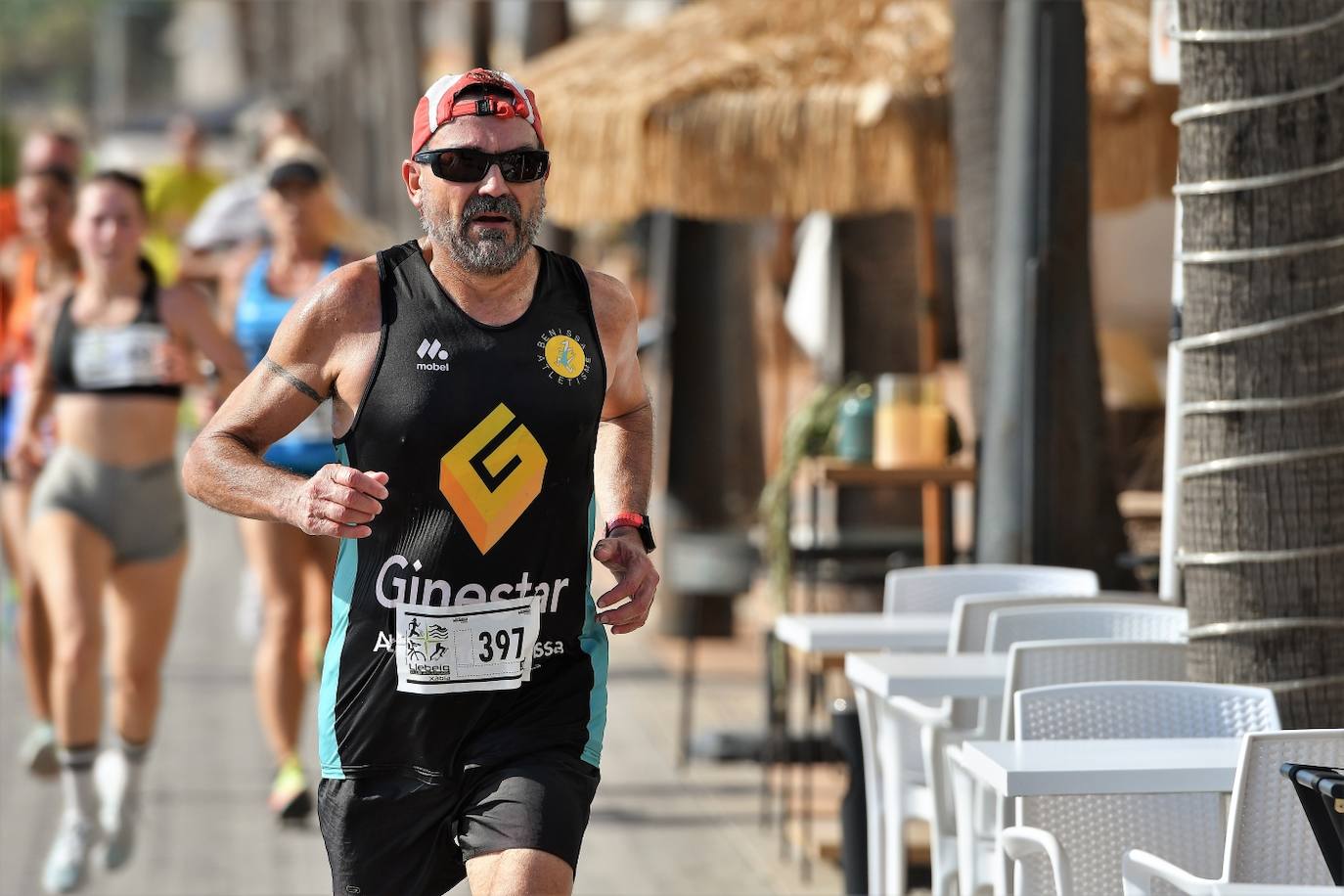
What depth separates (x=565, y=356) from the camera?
402 centimetres

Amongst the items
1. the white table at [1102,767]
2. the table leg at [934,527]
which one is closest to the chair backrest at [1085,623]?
the white table at [1102,767]

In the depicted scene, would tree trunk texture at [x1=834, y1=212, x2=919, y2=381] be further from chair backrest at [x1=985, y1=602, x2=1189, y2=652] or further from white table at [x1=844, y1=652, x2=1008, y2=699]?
white table at [x1=844, y1=652, x2=1008, y2=699]

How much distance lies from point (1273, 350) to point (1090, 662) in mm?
932

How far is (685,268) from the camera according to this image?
12586 mm

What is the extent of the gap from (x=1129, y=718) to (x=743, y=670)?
7.22 meters

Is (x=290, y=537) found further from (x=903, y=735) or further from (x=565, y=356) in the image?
(x=565, y=356)

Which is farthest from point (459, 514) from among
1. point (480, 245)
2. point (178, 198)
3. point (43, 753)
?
point (178, 198)

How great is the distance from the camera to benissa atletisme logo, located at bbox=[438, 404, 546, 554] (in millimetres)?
3932

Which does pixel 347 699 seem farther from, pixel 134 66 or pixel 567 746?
pixel 134 66

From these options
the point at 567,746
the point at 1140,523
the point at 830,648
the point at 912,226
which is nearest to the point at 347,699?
the point at 567,746

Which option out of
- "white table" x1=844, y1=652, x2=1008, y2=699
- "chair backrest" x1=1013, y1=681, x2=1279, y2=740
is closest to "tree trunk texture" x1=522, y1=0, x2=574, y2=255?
"white table" x1=844, y1=652, x2=1008, y2=699

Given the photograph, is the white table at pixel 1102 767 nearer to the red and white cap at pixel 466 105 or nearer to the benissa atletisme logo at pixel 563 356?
the benissa atletisme logo at pixel 563 356

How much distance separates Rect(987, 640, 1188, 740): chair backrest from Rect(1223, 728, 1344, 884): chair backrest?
1109 mm

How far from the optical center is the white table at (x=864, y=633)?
6.16 m
